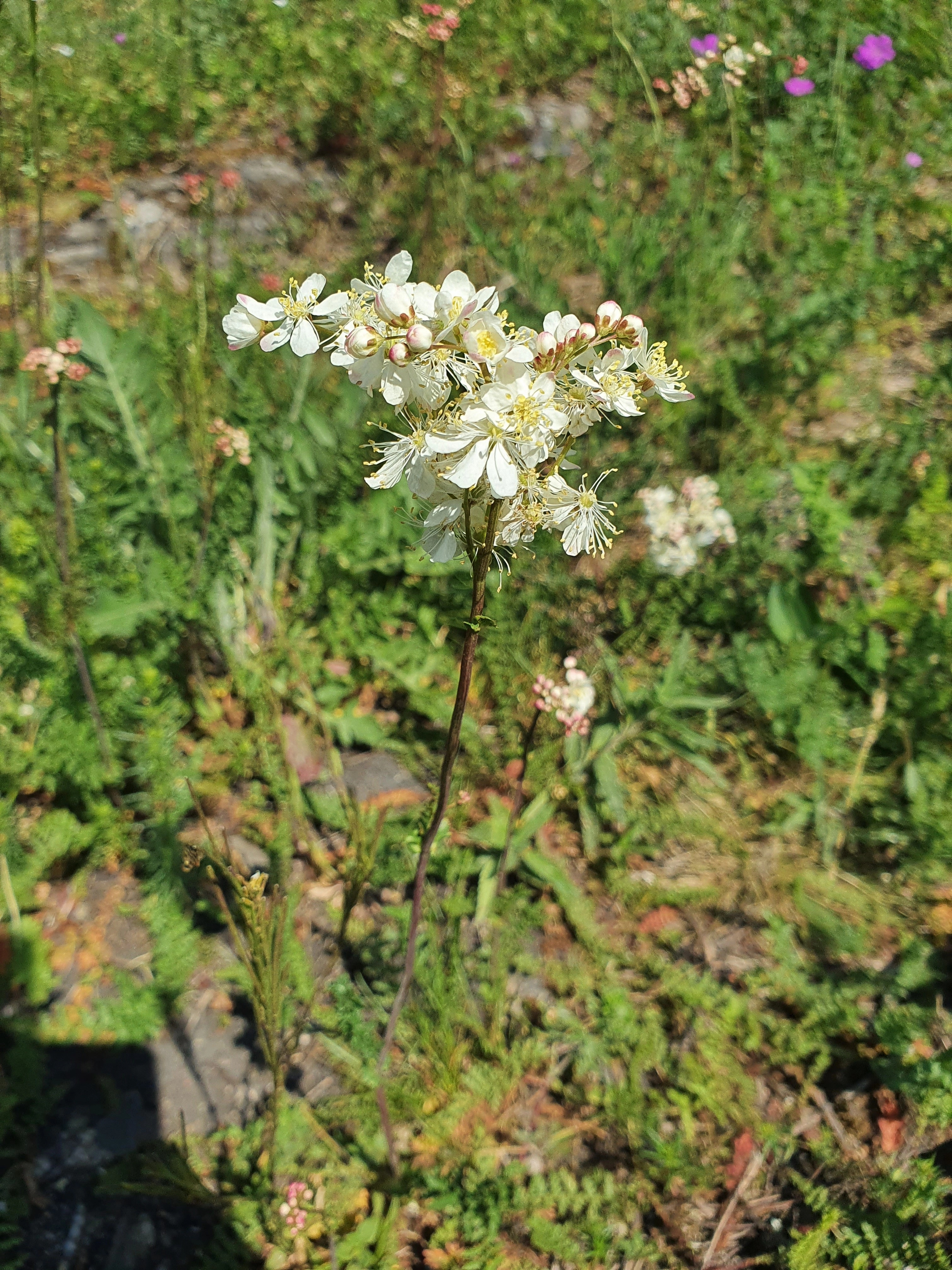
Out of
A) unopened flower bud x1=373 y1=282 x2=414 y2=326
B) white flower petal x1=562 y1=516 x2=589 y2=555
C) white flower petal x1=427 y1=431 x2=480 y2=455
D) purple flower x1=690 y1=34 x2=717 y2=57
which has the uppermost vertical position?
purple flower x1=690 y1=34 x2=717 y2=57

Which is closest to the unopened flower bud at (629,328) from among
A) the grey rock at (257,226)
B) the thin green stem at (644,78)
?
the thin green stem at (644,78)

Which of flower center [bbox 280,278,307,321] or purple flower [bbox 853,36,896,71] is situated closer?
flower center [bbox 280,278,307,321]

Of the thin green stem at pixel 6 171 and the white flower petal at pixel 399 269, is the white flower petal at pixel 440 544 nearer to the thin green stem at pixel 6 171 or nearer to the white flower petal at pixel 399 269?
the white flower petal at pixel 399 269

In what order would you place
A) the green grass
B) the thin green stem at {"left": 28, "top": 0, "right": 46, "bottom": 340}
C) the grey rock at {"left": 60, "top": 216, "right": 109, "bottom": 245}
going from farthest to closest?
the grey rock at {"left": 60, "top": 216, "right": 109, "bottom": 245}, the green grass, the thin green stem at {"left": 28, "top": 0, "right": 46, "bottom": 340}

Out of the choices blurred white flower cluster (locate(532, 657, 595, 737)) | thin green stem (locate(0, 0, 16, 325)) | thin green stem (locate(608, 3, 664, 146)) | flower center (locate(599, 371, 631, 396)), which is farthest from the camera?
thin green stem (locate(0, 0, 16, 325))

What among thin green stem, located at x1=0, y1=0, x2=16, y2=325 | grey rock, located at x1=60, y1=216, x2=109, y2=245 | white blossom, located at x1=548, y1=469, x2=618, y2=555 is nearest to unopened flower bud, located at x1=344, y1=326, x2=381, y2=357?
white blossom, located at x1=548, y1=469, x2=618, y2=555

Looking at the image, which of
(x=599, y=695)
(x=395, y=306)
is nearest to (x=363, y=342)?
(x=395, y=306)

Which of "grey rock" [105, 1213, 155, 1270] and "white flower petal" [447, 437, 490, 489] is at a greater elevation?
"white flower petal" [447, 437, 490, 489]

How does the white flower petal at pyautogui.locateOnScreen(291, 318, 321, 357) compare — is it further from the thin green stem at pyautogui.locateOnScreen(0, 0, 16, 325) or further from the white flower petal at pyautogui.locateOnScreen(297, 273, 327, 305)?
the thin green stem at pyautogui.locateOnScreen(0, 0, 16, 325)
